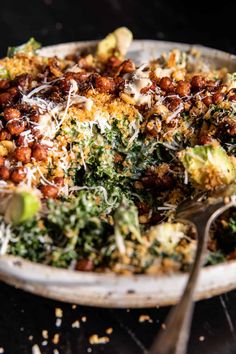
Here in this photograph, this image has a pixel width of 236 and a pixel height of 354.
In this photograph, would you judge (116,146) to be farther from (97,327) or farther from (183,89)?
(97,327)

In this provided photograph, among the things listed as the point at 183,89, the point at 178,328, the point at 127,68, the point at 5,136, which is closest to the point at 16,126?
the point at 5,136

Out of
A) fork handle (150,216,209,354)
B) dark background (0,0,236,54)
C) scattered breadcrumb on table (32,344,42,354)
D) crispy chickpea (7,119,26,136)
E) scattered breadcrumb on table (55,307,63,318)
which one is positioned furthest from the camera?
dark background (0,0,236,54)

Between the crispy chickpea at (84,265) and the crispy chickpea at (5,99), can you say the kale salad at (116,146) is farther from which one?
the crispy chickpea at (84,265)

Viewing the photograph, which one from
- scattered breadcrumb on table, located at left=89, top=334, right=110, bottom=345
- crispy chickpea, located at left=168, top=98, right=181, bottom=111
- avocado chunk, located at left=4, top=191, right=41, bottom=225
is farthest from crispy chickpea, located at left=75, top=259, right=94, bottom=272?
crispy chickpea, located at left=168, top=98, right=181, bottom=111

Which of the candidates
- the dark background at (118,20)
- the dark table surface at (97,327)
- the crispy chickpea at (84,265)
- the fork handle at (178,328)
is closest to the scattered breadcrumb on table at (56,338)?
the dark table surface at (97,327)

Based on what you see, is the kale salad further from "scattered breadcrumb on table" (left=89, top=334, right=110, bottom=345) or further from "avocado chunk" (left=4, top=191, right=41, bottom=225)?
"scattered breadcrumb on table" (left=89, top=334, right=110, bottom=345)

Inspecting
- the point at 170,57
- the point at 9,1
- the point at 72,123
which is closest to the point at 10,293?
the point at 72,123

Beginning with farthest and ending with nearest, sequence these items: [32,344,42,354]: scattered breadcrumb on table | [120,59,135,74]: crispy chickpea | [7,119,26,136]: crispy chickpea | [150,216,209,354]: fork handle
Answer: [120,59,135,74]: crispy chickpea → [7,119,26,136]: crispy chickpea → [32,344,42,354]: scattered breadcrumb on table → [150,216,209,354]: fork handle
